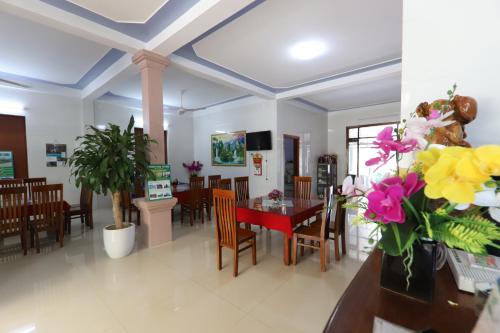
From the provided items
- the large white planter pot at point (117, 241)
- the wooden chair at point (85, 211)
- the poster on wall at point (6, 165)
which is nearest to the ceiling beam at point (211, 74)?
the large white planter pot at point (117, 241)

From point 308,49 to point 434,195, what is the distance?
3.36 meters

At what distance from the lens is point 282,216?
8.39 ft

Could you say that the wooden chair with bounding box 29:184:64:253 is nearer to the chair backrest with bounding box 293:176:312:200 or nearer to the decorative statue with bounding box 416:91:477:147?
the chair backrest with bounding box 293:176:312:200

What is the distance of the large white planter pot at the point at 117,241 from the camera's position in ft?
9.54

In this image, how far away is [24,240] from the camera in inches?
121

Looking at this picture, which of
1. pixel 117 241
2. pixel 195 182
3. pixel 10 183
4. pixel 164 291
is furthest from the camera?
pixel 195 182

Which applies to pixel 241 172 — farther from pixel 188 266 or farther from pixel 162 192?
pixel 188 266

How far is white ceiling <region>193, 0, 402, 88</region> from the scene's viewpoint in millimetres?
2406

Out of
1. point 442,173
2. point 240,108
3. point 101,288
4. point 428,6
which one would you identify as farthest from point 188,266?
point 240,108

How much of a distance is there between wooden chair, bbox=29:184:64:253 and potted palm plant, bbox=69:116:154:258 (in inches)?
28.8

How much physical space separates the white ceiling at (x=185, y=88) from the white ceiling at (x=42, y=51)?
0.87m

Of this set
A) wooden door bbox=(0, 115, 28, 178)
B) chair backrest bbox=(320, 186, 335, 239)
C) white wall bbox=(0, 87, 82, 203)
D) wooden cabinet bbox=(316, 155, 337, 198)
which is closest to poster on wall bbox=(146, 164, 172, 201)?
chair backrest bbox=(320, 186, 335, 239)

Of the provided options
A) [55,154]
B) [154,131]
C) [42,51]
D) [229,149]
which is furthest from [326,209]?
[55,154]

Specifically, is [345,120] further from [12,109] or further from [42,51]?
[12,109]
